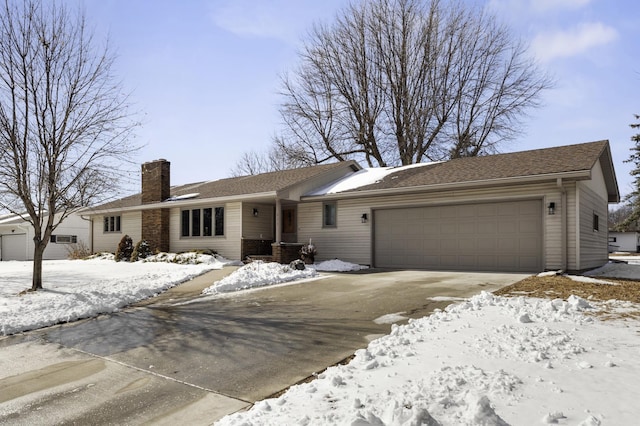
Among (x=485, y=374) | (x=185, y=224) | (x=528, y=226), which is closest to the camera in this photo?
(x=485, y=374)

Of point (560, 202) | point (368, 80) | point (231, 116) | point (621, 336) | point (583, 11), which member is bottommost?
point (621, 336)

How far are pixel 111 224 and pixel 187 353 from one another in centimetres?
1945

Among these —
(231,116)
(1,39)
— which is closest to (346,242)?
(231,116)

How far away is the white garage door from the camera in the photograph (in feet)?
91.7

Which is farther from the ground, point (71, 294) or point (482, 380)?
point (482, 380)

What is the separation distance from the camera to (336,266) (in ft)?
46.3

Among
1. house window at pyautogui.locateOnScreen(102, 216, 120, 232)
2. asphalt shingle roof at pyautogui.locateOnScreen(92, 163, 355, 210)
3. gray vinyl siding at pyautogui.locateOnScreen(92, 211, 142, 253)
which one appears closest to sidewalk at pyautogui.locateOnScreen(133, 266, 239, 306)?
asphalt shingle roof at pyautogui.locateOnScreen(92, 163, 355, 210)

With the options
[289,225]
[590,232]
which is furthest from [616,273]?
[289,225]

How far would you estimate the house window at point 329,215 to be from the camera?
1584 centimetres

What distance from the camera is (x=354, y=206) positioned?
15273 mm

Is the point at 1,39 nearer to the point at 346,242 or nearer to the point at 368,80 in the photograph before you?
the point at 346,242

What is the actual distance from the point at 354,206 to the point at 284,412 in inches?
490

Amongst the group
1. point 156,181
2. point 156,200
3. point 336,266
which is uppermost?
point 156,181

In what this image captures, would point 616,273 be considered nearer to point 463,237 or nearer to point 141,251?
point 463,237
